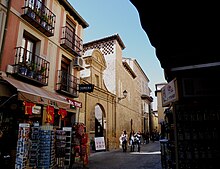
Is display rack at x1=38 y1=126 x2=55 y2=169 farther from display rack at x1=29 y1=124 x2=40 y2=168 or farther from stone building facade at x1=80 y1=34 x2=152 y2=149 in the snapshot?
stone building facade at x1=80 y1=34 x2=152 y2=149

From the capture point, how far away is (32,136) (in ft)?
20.4

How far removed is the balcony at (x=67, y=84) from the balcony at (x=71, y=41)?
1.48m

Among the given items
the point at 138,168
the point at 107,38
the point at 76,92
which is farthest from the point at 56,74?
the point at 107,38

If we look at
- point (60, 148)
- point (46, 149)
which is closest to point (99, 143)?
point (60, 148)

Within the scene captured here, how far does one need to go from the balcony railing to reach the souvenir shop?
2.10ft

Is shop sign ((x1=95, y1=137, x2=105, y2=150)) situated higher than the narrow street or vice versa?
shop sign ((x1=95, y1=137, x2=105, y2=150))

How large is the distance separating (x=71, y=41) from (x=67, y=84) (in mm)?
2830

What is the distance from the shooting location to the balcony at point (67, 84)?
35.3 ft

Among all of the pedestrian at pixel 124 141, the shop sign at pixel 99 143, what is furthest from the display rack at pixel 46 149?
the pedestrian at pixel 124 141

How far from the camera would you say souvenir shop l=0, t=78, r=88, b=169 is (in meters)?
5.94

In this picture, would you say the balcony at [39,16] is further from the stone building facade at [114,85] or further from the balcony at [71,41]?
the stone building facade at [114,85]

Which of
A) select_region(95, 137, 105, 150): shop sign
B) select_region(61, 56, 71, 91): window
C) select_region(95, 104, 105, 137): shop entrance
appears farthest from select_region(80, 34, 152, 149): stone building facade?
select_region(61, 56, 71, 91): window

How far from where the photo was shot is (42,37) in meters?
9.88

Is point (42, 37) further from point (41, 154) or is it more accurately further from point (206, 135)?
point (206, 135)
